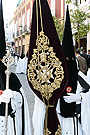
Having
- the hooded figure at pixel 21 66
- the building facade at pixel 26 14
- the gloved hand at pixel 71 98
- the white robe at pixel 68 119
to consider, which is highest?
the building facade at pixel 26 14

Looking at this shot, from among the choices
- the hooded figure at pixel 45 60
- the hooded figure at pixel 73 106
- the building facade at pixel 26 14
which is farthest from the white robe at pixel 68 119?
the building facade at pixel 26 14

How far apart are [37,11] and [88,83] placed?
3.75ft

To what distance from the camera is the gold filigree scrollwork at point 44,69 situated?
2.52m

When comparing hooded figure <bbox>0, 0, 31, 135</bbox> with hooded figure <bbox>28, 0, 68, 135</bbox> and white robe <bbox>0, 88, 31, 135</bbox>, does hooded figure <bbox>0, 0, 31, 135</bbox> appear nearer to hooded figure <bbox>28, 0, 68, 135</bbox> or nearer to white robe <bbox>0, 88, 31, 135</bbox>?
white robe <bbox>0, 88, 31, 135</bbox>

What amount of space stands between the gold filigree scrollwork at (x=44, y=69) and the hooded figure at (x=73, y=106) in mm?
501

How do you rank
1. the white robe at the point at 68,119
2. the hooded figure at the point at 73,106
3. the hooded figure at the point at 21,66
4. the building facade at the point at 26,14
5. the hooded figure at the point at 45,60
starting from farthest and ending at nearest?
1. the building facade at the point at 26,14
2. the hooded figure at the point at 21,66
3. the hooded figure at the point at 73,106
4. the white robe at the point at 68,119
5. the hooded figure at the point at 45,60

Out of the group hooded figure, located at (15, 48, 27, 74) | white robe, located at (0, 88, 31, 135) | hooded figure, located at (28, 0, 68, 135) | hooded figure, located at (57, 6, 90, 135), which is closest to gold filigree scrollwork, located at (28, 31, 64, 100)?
hooded figure, located at (28, 0, 68, 135)

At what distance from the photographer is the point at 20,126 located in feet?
9.50

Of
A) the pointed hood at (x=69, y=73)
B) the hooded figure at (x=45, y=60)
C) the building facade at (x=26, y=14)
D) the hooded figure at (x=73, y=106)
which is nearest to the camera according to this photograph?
the hooded figure at (x=45, y=60)

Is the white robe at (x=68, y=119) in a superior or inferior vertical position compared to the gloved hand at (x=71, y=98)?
inferior

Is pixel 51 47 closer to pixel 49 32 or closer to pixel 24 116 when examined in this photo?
pixel 49 32

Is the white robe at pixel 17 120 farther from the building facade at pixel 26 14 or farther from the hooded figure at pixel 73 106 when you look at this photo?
the building facade at pixel 26 14

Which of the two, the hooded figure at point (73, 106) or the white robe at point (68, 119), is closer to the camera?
the white robe at point (68, 119)

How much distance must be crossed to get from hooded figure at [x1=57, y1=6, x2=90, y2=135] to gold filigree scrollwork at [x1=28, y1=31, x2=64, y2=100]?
0.50 m
